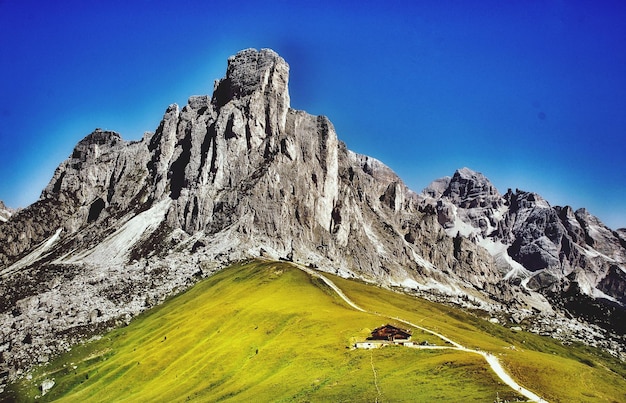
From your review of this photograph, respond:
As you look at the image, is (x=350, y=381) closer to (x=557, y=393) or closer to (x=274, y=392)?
(x=274, y=392)

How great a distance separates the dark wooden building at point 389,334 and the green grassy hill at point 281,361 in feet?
14.4

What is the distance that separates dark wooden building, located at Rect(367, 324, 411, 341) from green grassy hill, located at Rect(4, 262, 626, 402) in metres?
4.39

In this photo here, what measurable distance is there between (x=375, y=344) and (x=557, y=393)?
114 ft

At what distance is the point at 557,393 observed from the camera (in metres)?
59.8

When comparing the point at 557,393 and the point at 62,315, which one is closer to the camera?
the point at 557,393

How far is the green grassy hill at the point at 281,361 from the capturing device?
66.9 metres

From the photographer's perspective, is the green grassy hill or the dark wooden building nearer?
the green grassy hill

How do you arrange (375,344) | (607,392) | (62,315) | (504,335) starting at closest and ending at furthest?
(607,392) < (375,344) < (62,315) < (504,335)

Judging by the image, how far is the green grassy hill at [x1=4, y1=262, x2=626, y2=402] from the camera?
219ft

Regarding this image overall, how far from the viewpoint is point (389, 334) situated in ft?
303

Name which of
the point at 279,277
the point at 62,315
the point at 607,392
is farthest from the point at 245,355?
the point at 62,315

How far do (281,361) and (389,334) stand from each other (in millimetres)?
20926

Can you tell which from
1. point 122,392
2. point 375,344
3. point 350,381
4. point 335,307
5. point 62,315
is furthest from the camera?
point 62,315

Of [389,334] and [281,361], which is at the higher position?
[389,334]
